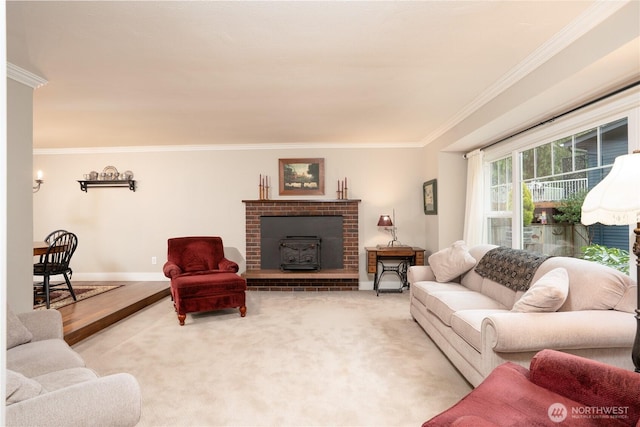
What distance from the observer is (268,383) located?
2377mm

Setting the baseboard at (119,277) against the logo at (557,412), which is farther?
the baseboard at (119,277)

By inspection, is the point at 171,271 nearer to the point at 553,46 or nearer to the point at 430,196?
the point at 430,196

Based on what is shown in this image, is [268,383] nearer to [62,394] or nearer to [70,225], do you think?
[62,394]

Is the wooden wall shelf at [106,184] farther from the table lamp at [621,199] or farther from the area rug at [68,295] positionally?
the table lamp at [621,199]

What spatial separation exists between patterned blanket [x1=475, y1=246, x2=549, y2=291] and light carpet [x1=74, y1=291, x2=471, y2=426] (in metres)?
0.82

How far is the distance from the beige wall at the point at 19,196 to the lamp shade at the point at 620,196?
380 cm

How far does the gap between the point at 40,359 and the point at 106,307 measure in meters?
2.41

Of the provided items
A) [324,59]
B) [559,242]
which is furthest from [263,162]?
[559,242]

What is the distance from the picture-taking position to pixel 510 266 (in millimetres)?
2908

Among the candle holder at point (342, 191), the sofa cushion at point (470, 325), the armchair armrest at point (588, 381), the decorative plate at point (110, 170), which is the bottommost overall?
the sofa cushion at point (470, 325)

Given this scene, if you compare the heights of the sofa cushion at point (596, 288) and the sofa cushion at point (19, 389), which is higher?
the sofa cushion at point (596, 288)

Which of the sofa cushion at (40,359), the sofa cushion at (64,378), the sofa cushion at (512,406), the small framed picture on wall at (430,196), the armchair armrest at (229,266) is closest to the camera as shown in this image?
the sofa cushion at (512,406)

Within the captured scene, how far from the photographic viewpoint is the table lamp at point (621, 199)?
150 cm

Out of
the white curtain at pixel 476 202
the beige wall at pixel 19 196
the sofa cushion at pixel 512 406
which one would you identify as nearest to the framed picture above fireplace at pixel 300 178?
the white curtain at pixel 476 202
